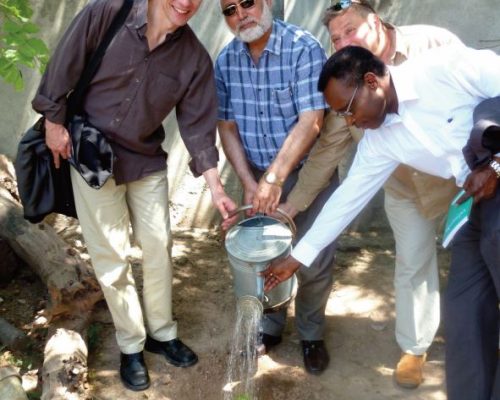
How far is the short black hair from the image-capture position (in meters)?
2.62

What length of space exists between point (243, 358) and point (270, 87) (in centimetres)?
147

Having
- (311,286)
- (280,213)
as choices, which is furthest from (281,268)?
(311,286)

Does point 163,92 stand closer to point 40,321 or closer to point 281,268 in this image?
point 281,268

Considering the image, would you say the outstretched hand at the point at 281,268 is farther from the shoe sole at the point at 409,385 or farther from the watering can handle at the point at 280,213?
the shoe sole at the point at 409,385

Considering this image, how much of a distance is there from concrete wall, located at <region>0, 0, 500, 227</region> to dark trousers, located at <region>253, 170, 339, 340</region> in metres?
1.43

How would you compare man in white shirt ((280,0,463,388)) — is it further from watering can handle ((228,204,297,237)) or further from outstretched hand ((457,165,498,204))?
outstretched hand ((457,165,498,204))

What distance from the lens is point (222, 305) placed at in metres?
4.24

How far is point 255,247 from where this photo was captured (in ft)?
9.73

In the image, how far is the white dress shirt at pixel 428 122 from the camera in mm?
2641

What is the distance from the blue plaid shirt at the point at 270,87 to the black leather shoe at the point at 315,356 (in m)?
1.03

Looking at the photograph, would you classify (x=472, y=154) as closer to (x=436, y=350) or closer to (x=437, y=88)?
(x=437, y=88)

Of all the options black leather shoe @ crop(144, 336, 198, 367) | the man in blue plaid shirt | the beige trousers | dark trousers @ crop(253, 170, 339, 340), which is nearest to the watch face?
the man in blue plaid shirt

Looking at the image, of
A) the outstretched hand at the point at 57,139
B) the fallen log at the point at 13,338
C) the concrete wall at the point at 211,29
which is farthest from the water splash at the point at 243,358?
the concrete wall at the point at 211,29

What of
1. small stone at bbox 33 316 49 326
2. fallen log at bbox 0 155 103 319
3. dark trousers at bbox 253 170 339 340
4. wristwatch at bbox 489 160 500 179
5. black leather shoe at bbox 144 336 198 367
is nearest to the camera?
wristwatch at bbox 489 160 500 179
